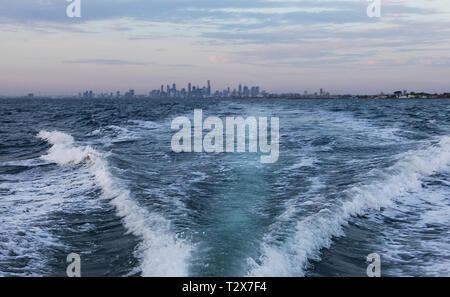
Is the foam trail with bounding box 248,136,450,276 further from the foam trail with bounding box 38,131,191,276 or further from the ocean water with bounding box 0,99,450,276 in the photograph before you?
the foam trail with bounding box 38,131,191,276

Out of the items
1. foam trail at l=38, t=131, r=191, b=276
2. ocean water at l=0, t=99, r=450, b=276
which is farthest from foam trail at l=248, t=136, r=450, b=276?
foam trail at l=38, t=131, r=191, b=276

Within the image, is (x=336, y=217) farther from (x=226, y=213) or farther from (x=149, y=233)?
(x=149, y=233)

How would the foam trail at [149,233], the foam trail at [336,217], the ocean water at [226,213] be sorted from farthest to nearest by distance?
the ocean water at [226,213]
the foam trail at [336,217]
the foam trail at [149,233]

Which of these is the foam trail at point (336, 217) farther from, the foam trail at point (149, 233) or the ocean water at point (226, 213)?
the foam trail at point (149, 233)

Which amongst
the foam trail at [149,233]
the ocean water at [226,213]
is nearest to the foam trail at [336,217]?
the ocean water at [226,213]

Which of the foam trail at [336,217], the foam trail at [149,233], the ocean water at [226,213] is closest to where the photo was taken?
the foam trail at [149,233]

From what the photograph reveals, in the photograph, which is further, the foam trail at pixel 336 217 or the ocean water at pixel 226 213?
the ocean water at pixel 226 213

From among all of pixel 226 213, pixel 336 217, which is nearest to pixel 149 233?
pixel 226 213

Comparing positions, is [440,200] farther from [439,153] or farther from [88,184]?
[88,184]
